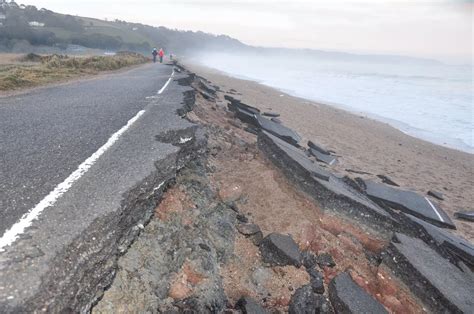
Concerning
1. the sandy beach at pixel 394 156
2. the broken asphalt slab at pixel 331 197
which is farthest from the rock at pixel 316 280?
the sandy beach at pixel 394 156

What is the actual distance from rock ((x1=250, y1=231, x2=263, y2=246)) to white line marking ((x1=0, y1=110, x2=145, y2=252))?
1.86 m

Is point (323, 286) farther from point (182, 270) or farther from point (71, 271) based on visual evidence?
point (71, 271)

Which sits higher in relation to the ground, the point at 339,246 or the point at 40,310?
the point at 40,310

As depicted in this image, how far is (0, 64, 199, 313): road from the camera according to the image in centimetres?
224

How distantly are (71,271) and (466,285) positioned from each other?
3811mm

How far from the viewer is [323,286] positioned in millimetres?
3578

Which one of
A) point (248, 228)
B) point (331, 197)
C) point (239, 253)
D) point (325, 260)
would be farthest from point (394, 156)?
point (239, 253)

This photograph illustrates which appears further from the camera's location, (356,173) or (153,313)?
(356,173)

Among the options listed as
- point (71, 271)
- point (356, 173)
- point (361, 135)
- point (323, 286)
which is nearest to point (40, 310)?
point (71, 271)

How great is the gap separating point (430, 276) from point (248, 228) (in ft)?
6.13

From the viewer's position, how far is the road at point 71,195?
224 centimetres

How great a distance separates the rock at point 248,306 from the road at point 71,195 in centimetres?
105

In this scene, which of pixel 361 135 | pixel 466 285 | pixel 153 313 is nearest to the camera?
pixel 153 313

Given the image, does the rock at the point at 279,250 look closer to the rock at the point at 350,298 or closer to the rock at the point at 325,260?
the rock at the point at 325,260
